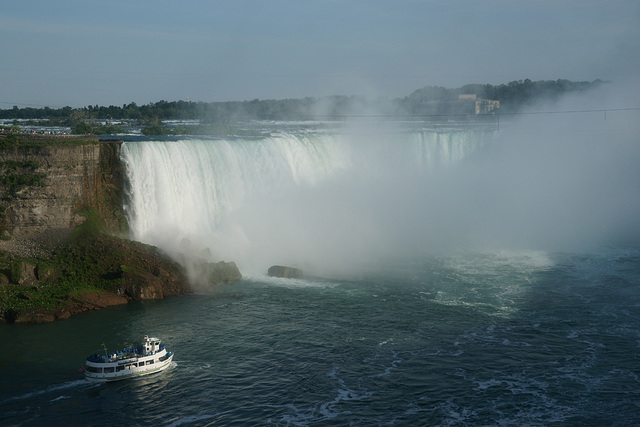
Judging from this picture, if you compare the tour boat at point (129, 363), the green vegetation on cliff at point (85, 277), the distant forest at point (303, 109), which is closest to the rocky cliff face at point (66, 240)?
the green vegetation on cliff at point (85, 277)

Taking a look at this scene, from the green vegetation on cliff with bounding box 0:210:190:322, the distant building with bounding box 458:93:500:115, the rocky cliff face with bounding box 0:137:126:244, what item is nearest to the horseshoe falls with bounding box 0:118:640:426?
the green vegetation on cliff with bounding box 0:210:190:322

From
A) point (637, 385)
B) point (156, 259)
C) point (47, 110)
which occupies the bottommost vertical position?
point (637, 385)

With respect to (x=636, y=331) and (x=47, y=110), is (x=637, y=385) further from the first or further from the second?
(x=47, y=110)

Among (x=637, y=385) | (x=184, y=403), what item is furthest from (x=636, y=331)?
(x=184, y=403)

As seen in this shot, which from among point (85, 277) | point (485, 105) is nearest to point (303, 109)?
point (485, 105)

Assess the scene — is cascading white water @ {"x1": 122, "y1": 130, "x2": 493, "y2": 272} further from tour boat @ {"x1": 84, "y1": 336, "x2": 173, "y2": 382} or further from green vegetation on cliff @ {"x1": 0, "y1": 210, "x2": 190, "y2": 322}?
tour boat @ {"x1": 84, "y1": 336, "x2": 173, "y2": 382}

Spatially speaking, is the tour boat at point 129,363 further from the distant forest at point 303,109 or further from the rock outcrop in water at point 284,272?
the distant forest at point 303,109
